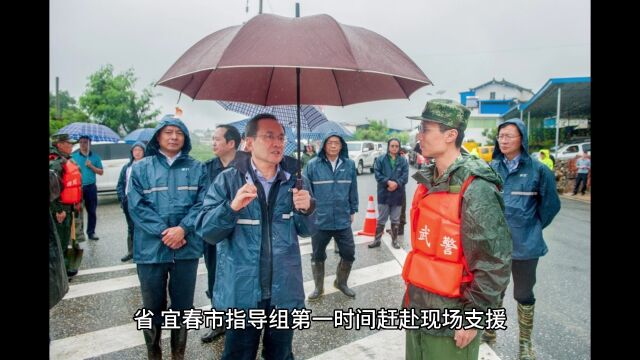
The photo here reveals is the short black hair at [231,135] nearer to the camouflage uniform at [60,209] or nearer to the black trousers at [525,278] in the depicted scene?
the camouflage uniform at [60,209]

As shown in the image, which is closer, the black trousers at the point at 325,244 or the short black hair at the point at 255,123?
the short black hair at the point at 255,123

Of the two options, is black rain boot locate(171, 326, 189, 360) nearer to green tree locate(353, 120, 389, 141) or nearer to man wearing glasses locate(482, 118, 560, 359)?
man wearing glasses locate(482, 118, 560, 359)

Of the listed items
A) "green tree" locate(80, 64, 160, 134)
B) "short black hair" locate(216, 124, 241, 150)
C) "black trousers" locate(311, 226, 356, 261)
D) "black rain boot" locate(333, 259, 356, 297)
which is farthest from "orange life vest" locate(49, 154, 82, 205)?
"green tree" locate(80, 64, 160, 134)

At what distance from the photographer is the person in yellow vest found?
6.68 feet

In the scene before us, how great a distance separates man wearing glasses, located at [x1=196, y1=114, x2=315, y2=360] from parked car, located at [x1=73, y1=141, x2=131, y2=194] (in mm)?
11754

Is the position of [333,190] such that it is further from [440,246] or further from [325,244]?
[440,246]

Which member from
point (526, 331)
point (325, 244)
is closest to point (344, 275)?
point (325, 244)

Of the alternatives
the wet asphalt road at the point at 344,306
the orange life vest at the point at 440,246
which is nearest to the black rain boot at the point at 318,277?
the wet asphalt road at the point at 344,306

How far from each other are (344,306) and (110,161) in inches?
443

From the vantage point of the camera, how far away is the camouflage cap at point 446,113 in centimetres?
231

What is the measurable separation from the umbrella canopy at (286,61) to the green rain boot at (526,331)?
2096 mm

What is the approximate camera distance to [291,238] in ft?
8.52
